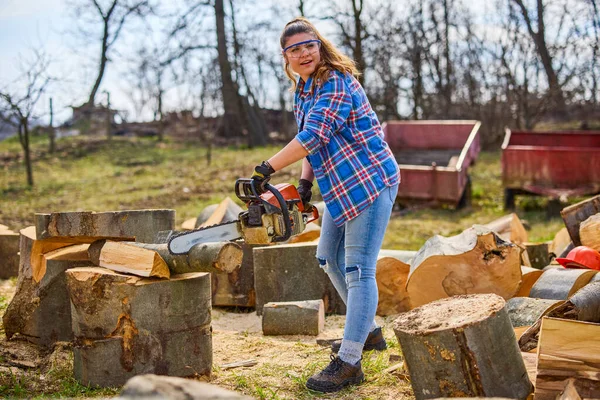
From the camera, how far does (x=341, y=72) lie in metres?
3.24

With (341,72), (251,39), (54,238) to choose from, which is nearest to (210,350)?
(54,238)

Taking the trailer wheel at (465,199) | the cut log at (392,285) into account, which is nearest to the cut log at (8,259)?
the cut log at (392,285)

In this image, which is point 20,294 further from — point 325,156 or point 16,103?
Result: point 16,103

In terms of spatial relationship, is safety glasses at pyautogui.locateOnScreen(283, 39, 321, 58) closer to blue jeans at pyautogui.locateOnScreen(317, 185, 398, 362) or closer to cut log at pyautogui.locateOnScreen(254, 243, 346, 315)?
blue jeans at pyautogui.locateOnScreen(317, 185, 398, 362)

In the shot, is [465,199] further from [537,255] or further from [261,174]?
[261,174]

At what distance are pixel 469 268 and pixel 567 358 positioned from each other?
1737 millimetres

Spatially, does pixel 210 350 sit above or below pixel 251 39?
below

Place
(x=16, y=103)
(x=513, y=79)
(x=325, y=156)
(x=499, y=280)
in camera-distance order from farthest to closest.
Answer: (x=513, y=79), (x=16, y=103), (x=499, y=280), (x=325, y=156)

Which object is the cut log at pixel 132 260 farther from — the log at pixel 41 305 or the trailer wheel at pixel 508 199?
the trailer wheel at pixel 508 199

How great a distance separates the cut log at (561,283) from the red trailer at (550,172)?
540cm

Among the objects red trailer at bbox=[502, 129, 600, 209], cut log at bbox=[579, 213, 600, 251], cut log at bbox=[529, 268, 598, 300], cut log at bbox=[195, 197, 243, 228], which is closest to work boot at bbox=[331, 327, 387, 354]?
cut log at bbox=[529, 268, 598, 300]

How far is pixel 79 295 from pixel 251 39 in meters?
16.1

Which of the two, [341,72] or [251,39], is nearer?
[341,72]

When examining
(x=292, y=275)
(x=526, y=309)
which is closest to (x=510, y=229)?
(x=292, y=275)
